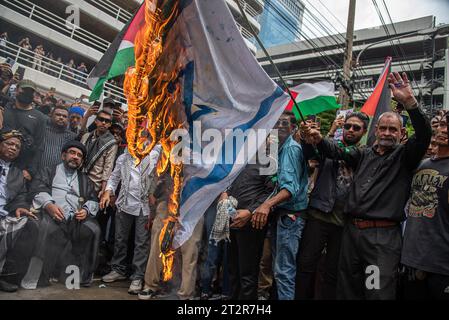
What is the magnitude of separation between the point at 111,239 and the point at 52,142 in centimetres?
148

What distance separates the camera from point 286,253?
10.4 ft

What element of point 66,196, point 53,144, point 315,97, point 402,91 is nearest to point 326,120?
point 315,97

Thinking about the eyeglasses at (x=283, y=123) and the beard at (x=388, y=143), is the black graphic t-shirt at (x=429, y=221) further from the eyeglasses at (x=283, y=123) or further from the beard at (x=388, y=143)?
the eyeglasses at (x=283, y=123)

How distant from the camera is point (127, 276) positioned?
14.6 ft

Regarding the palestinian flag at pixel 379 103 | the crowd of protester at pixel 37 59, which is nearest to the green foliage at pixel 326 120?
the crowd of protester at pixel 37 59

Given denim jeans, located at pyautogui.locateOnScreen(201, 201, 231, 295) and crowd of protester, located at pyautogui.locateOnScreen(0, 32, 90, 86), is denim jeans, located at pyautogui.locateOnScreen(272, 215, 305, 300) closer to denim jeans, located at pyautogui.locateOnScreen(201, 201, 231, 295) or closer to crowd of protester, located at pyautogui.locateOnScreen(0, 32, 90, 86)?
denim jeans, located at pyautogui.locateOnScreen(201, 201, 231, 295)

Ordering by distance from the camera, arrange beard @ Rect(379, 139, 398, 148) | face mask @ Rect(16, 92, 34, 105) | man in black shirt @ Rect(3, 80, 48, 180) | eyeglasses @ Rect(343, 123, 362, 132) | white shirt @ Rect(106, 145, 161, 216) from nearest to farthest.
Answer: beard @ Rect(379, 139, 398, 148) < eyeglasses @ Rect(343, 123, 362, 132) < man in black shirt @ Rect(3, 80, 48, 180) < white shirt @ Rect(106, 145, 161, 216) < face mask @ Rect(16, 92, 34, 105)

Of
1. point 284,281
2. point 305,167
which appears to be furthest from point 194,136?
point 284,281

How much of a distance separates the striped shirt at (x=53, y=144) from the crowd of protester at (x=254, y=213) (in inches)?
0.6

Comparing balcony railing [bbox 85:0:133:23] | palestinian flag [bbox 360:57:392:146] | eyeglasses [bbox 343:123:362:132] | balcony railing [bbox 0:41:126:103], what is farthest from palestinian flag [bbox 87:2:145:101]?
balcony railing [bbox 85:0:133:23]

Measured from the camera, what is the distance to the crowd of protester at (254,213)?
2562mm

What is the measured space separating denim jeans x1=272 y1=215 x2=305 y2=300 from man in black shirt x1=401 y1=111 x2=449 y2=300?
3.05ft

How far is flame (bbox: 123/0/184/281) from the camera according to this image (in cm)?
269
